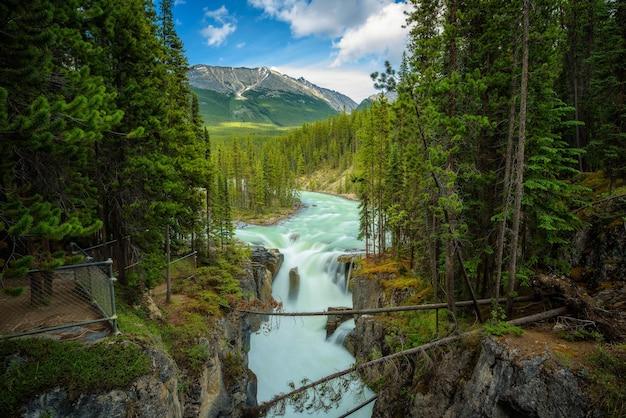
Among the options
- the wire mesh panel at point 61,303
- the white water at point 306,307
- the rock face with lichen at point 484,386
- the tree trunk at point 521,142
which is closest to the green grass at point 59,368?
the wire mesh panel at point 61,303

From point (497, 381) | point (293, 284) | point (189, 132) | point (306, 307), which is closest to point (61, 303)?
point (189, 132)

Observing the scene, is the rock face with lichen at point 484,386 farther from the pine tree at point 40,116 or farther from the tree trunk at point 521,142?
the pine tree at point 40,116

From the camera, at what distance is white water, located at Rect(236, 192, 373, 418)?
1895 centimetres

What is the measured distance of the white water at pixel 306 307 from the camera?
62.2 ft

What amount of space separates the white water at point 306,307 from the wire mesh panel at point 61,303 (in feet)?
20.1

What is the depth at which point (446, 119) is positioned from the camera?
320 inches

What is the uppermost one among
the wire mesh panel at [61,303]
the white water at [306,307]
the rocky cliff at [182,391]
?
the wire mesh panel at [61,303]

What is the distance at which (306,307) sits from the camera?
27.6m

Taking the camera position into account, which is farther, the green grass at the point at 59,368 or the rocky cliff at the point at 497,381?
the rocky cliff at the point at 497,381

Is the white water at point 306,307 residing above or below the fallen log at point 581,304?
below

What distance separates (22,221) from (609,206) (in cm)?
1650

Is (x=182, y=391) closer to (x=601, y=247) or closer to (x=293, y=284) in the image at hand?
(x=601, y=247)

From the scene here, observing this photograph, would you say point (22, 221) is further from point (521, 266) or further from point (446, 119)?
point (521, 266)

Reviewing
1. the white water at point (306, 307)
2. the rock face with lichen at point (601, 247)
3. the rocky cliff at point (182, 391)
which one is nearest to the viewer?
the rocky cliff at point (182, 391)
